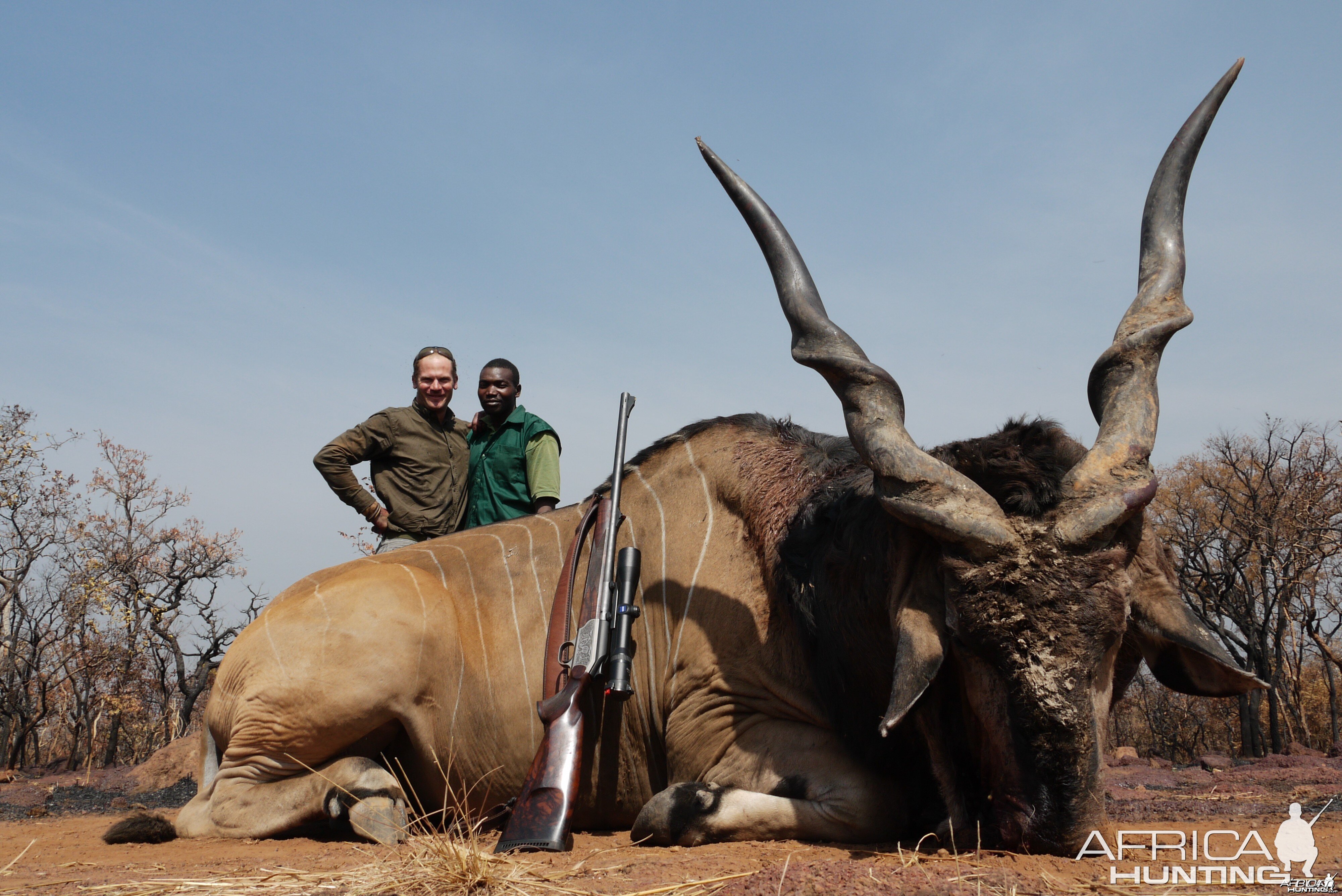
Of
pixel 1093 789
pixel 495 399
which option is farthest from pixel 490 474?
pixel 1093 789

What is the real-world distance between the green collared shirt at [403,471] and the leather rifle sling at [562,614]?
178cm

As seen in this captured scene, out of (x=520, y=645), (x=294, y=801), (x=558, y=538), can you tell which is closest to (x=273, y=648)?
(x=294, y=801)

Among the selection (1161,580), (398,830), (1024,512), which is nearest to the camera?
(1024,512)

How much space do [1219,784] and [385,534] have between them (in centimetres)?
563

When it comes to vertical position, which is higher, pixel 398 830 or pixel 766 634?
pixel 766 634

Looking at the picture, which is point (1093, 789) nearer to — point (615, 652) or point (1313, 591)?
point (615, 652)

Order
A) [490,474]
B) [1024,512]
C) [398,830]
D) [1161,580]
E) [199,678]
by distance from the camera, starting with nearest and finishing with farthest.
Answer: [1024,512]
[1161,580]
[398,830]
[490,474]
[199,678]

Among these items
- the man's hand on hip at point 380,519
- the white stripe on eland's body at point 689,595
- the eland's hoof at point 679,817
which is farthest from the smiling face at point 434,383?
the eland's hoof at point 679,817

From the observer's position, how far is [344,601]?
4.25m

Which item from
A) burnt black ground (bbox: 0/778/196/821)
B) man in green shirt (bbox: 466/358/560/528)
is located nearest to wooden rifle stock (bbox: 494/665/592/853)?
man in green shirt (bbox: 466/358/560/528)

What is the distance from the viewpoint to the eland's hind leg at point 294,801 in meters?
3.87

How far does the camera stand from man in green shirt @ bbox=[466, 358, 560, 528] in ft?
18.9

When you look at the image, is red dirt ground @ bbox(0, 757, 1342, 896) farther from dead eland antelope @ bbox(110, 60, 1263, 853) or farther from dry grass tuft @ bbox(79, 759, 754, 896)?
dead eland antelope @ bbox(110, 60, 1263, 853)

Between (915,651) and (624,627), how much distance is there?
1.35 m
